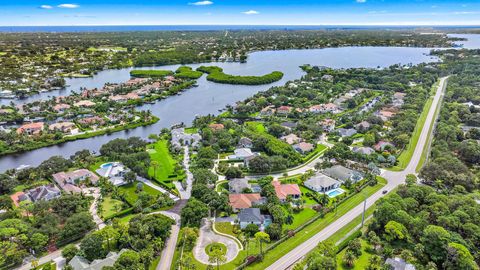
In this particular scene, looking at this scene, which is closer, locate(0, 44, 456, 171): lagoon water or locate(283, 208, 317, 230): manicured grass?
locate(283, 208, 317, 230): manicured grass

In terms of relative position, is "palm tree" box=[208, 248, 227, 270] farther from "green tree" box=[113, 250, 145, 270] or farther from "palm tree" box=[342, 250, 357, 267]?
"palm tree" box=[342, 250, 357, 267]

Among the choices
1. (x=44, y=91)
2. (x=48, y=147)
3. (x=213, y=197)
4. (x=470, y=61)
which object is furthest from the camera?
(x=470, y=61)

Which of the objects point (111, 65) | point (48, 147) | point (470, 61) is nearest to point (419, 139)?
point (48, 147)

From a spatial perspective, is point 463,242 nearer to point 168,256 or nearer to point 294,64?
point 168,256

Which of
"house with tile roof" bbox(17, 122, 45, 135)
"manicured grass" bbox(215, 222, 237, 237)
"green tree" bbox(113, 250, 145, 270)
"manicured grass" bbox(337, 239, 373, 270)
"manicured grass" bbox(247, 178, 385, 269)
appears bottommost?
"manicured grass" bbox(337, 239, 373, 270)

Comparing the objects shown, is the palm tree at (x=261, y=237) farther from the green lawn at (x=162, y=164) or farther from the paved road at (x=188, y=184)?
the green lawn at (x=162, y=164)

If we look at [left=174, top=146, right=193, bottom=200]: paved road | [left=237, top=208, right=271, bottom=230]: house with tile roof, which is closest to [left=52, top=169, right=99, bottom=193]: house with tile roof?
[left=174, top=146, right=193, bottom=200]: paved road

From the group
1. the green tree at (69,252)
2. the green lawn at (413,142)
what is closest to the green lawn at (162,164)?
the green tree at (69,252)
